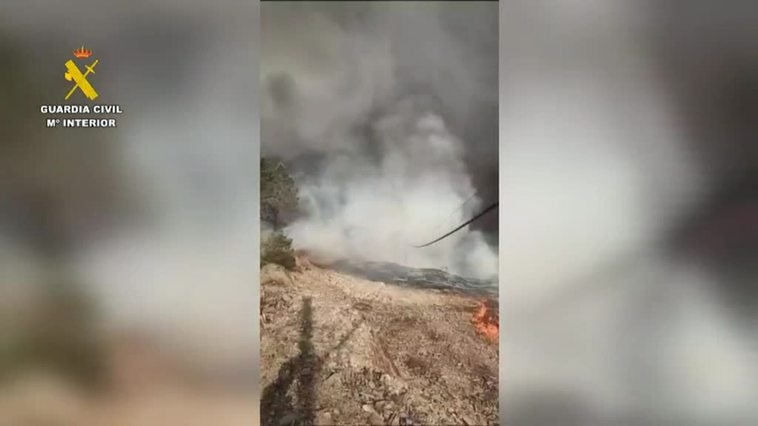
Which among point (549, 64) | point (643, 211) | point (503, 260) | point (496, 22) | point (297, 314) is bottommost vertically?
point (297, 314)

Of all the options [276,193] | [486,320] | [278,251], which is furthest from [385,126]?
[486,320]

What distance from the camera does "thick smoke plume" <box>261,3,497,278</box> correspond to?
2.17m

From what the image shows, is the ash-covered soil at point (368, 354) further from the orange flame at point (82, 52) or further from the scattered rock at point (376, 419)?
the orange flame at point (82, 52)

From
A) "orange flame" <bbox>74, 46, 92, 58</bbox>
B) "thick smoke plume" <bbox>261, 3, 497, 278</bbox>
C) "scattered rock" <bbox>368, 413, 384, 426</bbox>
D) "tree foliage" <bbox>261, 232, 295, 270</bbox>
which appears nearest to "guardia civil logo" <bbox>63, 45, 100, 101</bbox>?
"orange flame" <bbox>74, 46, 92, 58</bbox>

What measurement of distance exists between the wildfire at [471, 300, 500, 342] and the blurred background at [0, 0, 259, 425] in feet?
2.69

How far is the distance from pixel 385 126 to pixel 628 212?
90 cm

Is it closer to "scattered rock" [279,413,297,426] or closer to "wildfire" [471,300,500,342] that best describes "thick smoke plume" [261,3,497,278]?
"wildfire" [471,300,500,342]

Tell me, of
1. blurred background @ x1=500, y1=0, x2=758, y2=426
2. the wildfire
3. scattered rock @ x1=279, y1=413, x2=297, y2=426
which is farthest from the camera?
the wildfire

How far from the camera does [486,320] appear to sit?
2.15m

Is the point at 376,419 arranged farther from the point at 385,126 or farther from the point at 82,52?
the point at 82,52

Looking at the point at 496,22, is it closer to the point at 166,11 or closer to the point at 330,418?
the point at 166,11

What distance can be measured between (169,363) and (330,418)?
626mm

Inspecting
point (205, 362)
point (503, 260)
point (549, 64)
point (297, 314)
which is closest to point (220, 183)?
point (205, 362)

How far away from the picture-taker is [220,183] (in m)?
1.71
